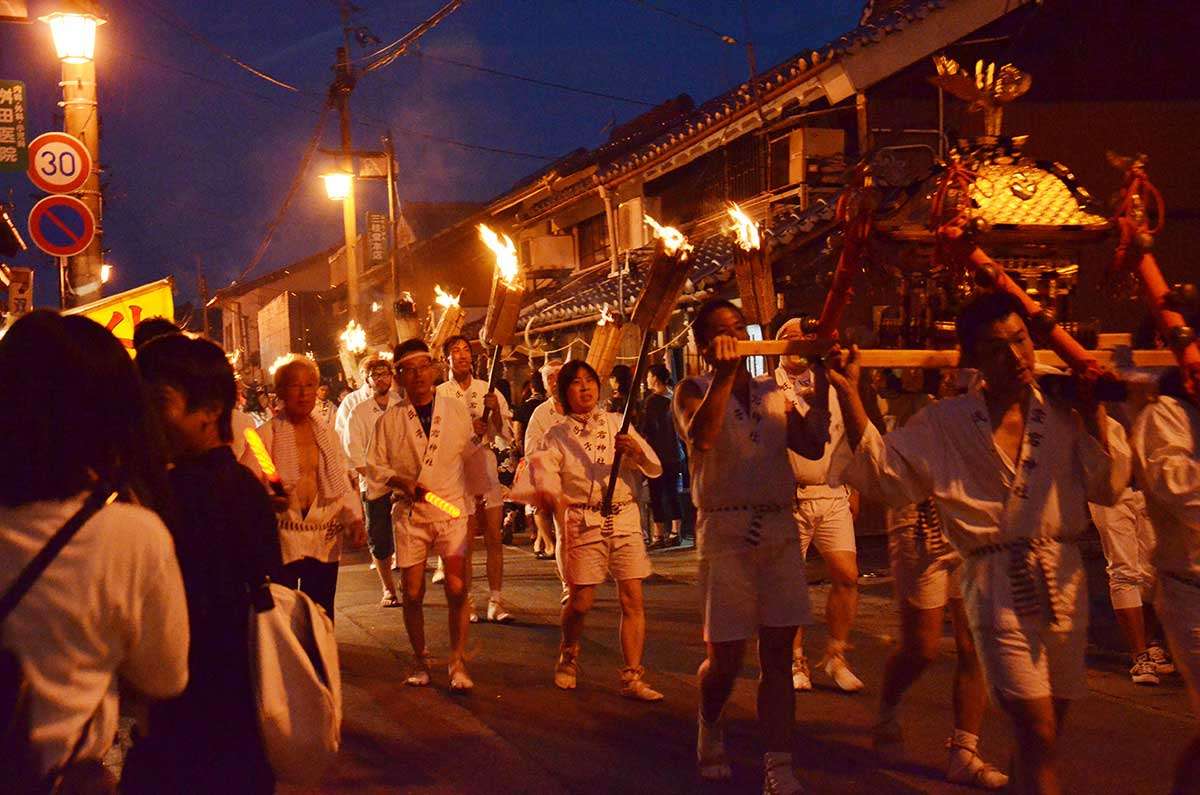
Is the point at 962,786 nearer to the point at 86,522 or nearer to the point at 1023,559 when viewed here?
the point at 1023,559

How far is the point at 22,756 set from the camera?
96.4 inches

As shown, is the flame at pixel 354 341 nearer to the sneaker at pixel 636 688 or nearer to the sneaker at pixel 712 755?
the sneaker at pixel 636 688

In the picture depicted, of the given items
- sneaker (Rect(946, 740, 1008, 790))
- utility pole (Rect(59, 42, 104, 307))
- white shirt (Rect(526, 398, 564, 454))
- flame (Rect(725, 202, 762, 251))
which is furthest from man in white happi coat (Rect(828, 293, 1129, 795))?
utility pole (Rect(59, 42, 104, 307))

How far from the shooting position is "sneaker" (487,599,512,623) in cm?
1067

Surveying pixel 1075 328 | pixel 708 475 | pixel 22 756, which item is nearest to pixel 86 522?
pixel 22 756

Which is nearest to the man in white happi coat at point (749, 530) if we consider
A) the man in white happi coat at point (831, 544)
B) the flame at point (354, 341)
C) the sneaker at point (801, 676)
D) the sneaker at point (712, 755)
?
the sneaker at point (712, 755)

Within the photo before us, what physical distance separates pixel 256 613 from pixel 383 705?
16.1ft

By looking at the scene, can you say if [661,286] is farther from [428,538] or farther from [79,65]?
[79,65]

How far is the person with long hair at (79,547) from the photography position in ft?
8.30

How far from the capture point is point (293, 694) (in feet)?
9.90

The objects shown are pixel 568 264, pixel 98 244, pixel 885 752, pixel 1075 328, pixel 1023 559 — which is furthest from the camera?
pixel 568 264

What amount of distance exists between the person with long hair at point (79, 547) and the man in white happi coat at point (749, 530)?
3041 millimetres

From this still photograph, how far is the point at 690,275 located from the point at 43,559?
44.7 feet

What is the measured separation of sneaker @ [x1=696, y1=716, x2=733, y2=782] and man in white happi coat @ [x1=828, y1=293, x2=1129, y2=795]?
5.92 ft
